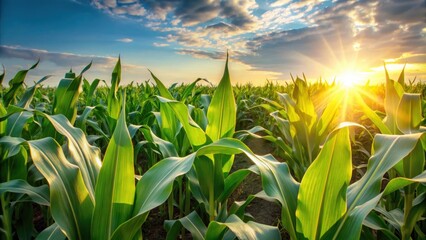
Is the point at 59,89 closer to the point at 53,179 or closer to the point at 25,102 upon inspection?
the point at 25,102

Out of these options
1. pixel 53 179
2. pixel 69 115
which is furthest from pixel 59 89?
pixel 53 179

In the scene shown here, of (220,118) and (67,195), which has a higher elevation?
(220,118)

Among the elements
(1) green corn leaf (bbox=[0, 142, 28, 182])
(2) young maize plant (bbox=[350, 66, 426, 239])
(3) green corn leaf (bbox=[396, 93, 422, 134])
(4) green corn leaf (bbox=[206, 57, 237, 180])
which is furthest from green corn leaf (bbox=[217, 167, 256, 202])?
(1) green corn leaf (bbox=[0, 142, 28, 182])

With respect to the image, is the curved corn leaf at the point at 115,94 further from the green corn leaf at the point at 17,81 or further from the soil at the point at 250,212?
the soil at the point at 250,212

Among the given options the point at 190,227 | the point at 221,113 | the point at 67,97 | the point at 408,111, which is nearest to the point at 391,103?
the point at 408,111

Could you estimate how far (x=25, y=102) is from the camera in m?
2.11

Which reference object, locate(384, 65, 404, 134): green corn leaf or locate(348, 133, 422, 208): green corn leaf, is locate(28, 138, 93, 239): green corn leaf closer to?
locate(348, 133, 422, 208): green corn leaf

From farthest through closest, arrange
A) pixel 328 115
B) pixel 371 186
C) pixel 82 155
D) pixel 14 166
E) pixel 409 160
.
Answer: pixel 328 115 < pixel 14 166 < pixel 409 160 < pixel 82 155 < pixel 371 186

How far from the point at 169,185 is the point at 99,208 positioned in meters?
0.24

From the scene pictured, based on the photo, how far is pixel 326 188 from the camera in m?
1.09

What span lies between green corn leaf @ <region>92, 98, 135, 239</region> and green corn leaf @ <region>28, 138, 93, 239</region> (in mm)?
67

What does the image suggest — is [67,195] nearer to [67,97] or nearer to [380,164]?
[380,164]

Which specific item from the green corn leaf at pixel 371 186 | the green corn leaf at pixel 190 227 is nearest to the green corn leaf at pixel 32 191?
the green corn leaf at pixel 190 227

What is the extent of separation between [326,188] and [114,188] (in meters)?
0.69
